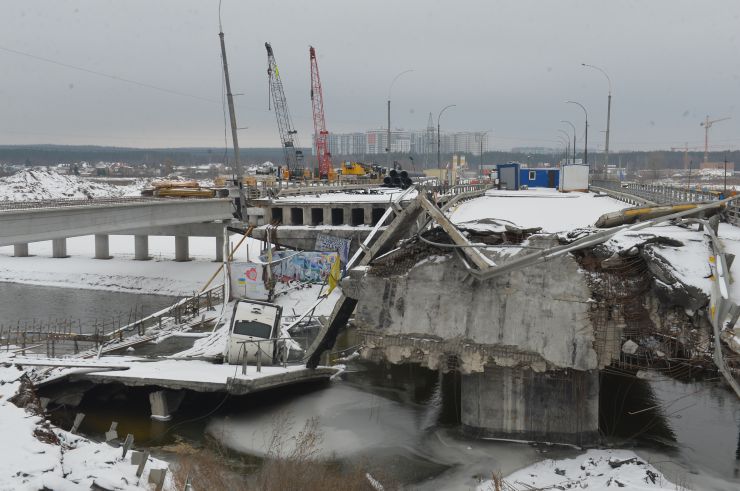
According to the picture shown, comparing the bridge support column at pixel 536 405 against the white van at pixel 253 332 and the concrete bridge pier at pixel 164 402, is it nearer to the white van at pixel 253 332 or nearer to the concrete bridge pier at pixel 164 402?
the white van at pixel 253 332

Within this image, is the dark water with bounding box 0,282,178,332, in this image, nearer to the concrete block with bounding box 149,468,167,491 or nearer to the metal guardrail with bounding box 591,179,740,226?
the concrete block with bounding box 149,468,167,491

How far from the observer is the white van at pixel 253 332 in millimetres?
24406

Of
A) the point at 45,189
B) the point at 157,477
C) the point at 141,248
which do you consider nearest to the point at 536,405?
the point at 157,477

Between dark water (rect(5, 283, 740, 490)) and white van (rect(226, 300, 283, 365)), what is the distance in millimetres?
1353

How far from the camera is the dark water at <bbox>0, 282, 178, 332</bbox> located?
4394cm

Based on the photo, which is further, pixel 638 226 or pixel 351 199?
pixel 351 199

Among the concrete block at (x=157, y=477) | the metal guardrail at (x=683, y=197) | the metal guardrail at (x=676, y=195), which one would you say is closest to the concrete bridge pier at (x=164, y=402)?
the concrete block at (x=157, y=477)

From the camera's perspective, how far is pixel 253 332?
2466 centimetres

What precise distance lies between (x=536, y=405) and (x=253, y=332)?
1005 centimetres

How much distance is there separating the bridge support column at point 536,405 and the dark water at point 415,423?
0.58 metres

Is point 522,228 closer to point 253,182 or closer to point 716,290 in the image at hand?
point 716,290

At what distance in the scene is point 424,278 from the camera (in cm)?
2059

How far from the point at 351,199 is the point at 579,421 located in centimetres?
3529

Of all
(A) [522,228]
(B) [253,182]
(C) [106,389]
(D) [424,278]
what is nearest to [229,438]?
(C) [106,389]
